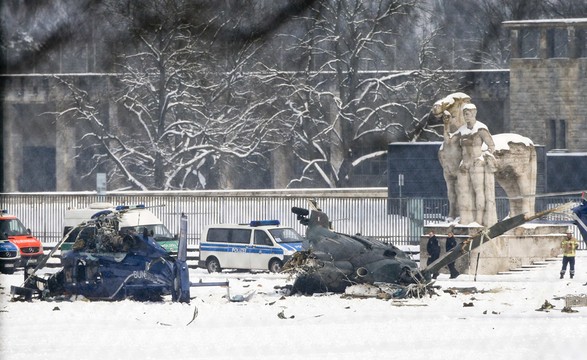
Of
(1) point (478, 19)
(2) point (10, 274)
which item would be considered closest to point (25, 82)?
(1) point (478, 19)

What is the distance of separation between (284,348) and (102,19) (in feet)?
32.0

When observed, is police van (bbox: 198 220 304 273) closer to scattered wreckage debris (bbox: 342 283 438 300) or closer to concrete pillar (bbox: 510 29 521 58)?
concrete pillar (bbox: 510 29 521 58)

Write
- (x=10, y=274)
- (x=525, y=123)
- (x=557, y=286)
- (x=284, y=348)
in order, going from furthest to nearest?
(x=525, y=123) < (x=10, y=274) < (x=557, y=286) < (x=284, y=348)

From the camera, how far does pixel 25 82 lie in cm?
460

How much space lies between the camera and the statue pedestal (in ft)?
103

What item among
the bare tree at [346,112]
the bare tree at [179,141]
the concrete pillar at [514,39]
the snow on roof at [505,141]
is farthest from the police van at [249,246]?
the bare tree at [179,141]

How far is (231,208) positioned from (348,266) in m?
21.9

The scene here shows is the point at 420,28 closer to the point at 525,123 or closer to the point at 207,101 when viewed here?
the point at 207,101

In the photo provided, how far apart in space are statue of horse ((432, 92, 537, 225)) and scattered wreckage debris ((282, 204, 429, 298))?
24.9 ft

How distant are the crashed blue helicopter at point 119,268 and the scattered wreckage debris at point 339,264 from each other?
2.62 m

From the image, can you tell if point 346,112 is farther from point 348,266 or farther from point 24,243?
point 348,266

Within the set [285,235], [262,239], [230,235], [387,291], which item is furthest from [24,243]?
[387,291]

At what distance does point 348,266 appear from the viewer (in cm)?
2383

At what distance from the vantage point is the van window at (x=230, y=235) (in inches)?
1332
